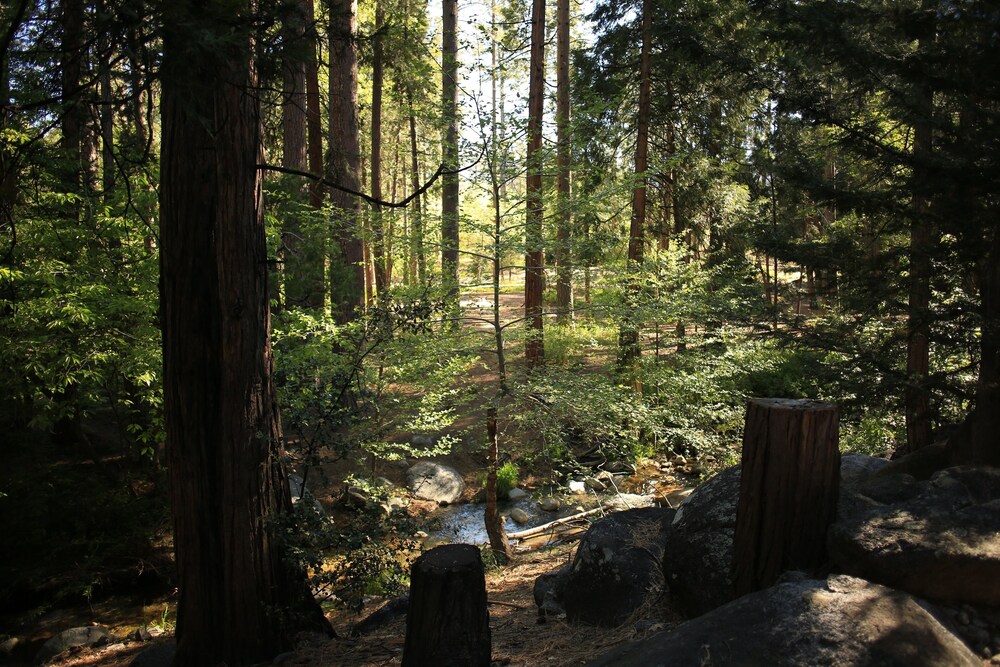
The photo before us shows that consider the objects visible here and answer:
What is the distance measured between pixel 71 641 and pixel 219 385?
171 inches

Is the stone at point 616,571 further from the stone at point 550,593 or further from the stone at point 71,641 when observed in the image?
the stone at point 71,641

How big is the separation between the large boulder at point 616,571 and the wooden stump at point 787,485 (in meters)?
1.15

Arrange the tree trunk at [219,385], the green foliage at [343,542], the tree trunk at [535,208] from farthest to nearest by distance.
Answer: the tree trunk at [535,208] < the green foliage at [343,542] < the tree trunk at [219,385]

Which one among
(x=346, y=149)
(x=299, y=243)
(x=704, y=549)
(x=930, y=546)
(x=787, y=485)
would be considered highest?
(x=346, y=149)

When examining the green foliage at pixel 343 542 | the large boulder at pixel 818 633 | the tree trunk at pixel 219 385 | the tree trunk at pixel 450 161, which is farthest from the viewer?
the tree trunk at pixel 450 161

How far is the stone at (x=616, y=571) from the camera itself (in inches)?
166

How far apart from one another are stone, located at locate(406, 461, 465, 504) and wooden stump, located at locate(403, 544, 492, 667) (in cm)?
722

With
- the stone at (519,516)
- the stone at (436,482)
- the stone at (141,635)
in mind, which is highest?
the stone at (436,482)

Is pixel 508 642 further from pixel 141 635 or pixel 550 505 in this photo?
pixel 550 505

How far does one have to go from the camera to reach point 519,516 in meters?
10.1

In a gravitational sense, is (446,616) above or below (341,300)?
below

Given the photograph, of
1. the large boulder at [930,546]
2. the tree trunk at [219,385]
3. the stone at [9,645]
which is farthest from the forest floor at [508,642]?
the large boulder at [930,546]

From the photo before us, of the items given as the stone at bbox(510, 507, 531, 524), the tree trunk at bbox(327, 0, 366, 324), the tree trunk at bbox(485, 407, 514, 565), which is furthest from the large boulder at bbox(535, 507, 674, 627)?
the tree trunk at bbox(327, 0, 366, 324)

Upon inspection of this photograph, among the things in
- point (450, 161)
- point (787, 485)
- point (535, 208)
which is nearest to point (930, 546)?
point (787, 485)
